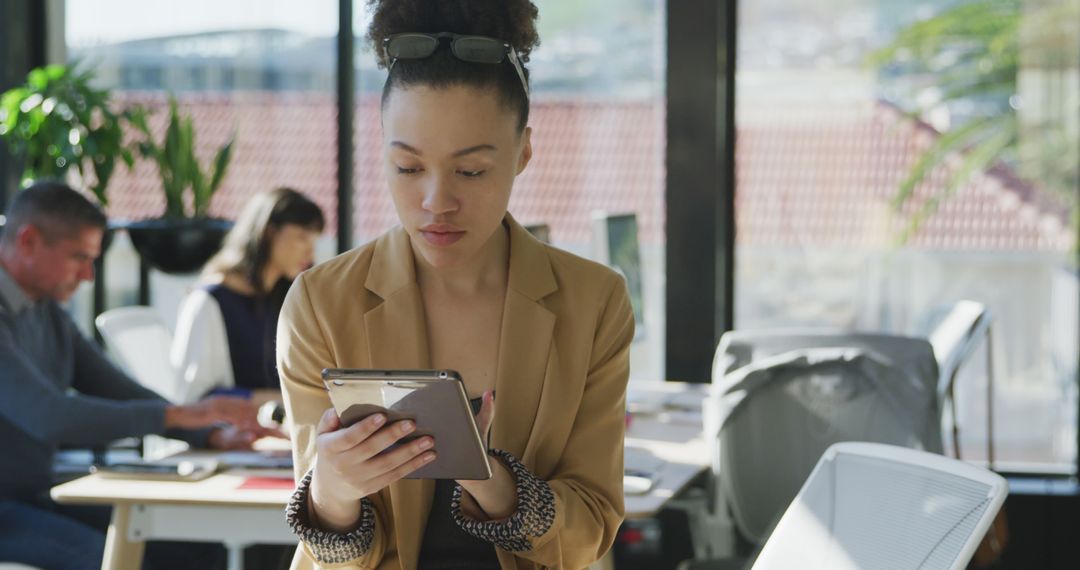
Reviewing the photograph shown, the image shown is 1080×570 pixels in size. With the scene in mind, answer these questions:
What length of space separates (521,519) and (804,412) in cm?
186

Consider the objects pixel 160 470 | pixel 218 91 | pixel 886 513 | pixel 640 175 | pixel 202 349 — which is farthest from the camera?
pixel 218 91

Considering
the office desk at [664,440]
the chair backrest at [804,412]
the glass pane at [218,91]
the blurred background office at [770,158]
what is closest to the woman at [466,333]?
A: the office desk at [664,440]

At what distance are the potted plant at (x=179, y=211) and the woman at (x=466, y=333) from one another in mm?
3449

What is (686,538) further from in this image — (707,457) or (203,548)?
(203,548)

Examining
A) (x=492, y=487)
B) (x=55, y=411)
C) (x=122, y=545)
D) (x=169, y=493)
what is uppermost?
(x=492, y=487)

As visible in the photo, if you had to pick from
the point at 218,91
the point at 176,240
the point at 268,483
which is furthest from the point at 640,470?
the point at 218,91

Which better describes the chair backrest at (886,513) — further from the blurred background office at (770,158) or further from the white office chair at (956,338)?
the blurred background office at (770,158)

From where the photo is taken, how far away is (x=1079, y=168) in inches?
191

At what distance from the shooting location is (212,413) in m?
3.31

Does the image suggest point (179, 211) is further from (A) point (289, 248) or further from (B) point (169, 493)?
(B) point (169, 493)

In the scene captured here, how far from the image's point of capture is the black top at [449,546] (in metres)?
1.65

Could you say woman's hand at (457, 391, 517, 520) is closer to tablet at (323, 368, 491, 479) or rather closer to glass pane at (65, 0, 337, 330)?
tablet at (323, 368, 491, 479)

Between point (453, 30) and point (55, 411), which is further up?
point (453, 30)

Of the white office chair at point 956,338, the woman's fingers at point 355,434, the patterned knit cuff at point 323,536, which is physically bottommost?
the white office chair at point 956,338
